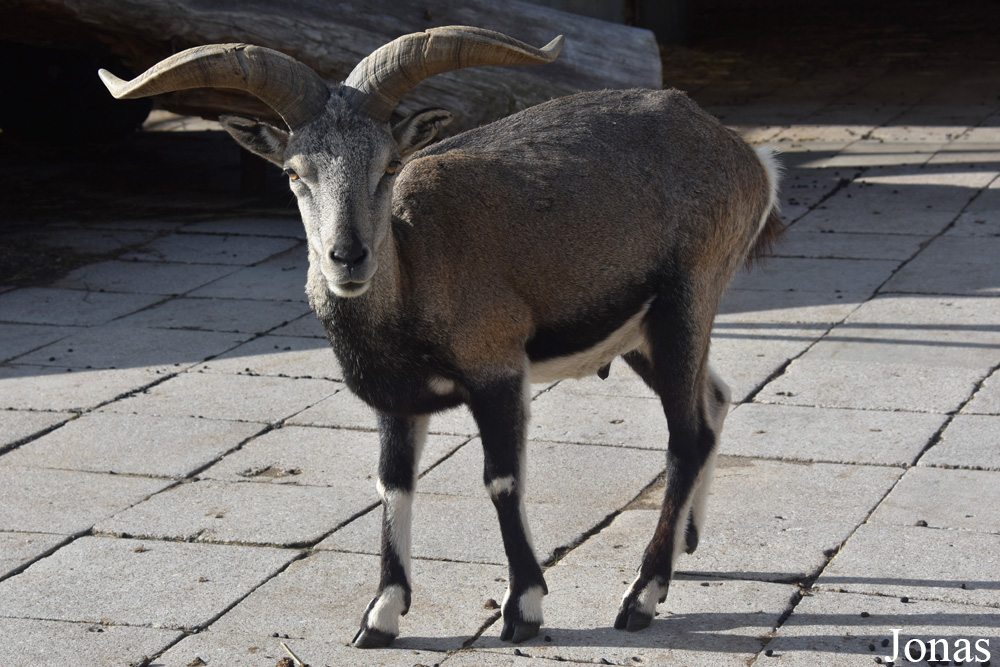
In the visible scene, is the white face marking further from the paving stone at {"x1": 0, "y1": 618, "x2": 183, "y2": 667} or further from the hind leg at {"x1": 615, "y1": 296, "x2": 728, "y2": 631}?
the paving stone at {"x1": 0, "y1": 618, "x2": 183, "y2": 667}

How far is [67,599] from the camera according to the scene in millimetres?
4730

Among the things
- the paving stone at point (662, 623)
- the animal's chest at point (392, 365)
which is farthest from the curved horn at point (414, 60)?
the paving stone at point (662, 623)

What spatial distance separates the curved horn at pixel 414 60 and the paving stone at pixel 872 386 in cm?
299

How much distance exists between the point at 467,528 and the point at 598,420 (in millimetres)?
1380

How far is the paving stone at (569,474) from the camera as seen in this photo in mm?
5508

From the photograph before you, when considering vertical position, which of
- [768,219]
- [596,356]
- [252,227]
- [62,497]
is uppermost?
[768,219]

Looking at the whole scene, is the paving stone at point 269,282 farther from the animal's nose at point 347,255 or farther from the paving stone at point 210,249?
the animal's nose at point 347,255

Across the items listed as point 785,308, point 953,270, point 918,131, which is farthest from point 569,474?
point 918,131

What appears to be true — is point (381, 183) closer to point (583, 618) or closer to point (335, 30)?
point (583, 618)

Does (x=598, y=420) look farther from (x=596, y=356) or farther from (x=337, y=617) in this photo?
(x=337, y=617)

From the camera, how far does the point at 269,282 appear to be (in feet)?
30.0

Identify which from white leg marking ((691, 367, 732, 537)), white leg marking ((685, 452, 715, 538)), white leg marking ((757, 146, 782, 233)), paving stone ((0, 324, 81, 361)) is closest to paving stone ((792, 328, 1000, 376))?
white leg marking ((757, 146, 782, 233))

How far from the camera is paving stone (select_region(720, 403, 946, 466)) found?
575 centimetres

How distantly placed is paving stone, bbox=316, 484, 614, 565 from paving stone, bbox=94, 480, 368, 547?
15 cm
